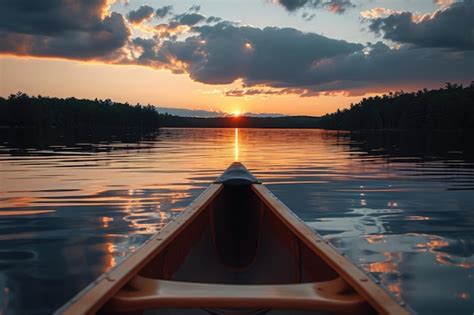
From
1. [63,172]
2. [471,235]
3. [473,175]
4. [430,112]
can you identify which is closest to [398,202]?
[471,235]

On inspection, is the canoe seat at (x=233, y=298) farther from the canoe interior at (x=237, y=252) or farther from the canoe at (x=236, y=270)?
the canoe interior at (x=237, y=252)

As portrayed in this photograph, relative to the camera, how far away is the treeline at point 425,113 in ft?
419

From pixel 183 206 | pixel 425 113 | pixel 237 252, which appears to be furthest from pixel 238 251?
pixel 425 113

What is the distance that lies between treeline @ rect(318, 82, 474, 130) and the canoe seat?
13563 centimetres

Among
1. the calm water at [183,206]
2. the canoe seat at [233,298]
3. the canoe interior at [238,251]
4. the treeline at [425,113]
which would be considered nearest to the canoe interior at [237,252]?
the canoe interior at [238,251]

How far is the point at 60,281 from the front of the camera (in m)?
6.36

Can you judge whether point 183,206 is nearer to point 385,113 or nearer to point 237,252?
point 237,252

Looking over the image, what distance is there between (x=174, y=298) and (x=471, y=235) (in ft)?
25.7

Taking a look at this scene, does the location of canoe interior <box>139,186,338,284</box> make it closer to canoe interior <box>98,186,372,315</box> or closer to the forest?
canoe interior <box>98,186,372,315</box>

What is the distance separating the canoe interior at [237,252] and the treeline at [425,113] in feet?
431

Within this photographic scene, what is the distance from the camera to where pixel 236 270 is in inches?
280

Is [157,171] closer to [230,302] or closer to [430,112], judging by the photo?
[230,302]

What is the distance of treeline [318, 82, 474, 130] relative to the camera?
12775cm

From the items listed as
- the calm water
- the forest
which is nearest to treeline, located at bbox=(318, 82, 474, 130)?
the forest
